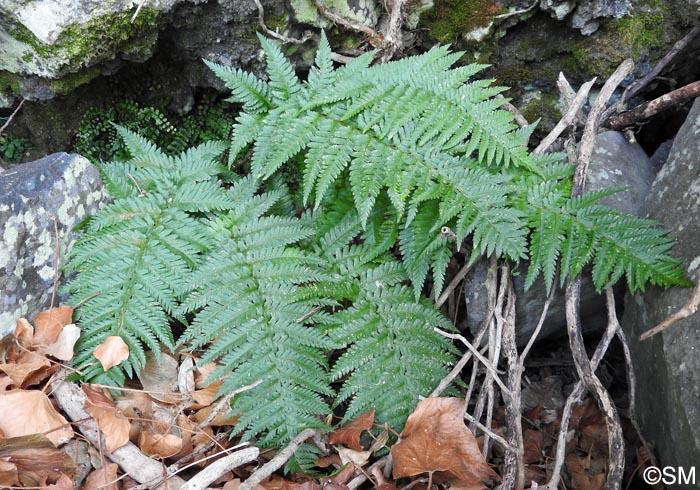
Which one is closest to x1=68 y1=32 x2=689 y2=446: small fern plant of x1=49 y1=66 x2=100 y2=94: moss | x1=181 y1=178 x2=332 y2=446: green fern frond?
x1=181 y1=178 x2=332 y2=446: green fern frond

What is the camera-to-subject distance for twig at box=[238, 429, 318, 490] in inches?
98.4

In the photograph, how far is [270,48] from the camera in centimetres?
311

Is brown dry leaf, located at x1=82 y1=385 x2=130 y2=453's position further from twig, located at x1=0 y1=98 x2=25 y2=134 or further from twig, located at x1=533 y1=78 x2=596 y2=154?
twig, located at x1=533 y1=78 x2=596 y2=154

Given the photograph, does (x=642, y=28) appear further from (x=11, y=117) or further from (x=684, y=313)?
(x=11, y=117)

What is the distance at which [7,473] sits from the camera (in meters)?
2.31

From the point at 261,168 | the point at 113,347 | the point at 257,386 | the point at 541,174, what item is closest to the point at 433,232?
the point at 541,174

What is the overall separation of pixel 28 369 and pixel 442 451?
1.89 m

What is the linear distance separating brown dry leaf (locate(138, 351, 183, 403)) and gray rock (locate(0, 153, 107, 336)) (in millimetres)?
581

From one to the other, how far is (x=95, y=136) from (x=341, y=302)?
1.80 metres

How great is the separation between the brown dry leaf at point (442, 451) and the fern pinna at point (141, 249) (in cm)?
120

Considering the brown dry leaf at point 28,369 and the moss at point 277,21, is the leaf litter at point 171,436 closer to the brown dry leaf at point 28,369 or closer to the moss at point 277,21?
the brown dry leaf at point 28,369

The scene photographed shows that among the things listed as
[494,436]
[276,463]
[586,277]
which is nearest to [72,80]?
[276,463]

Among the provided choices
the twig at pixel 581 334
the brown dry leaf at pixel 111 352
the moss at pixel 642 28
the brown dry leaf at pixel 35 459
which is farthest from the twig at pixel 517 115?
the brown dry leaf at pixel 35 459

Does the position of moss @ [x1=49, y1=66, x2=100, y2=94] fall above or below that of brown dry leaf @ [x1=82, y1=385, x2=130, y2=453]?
above
